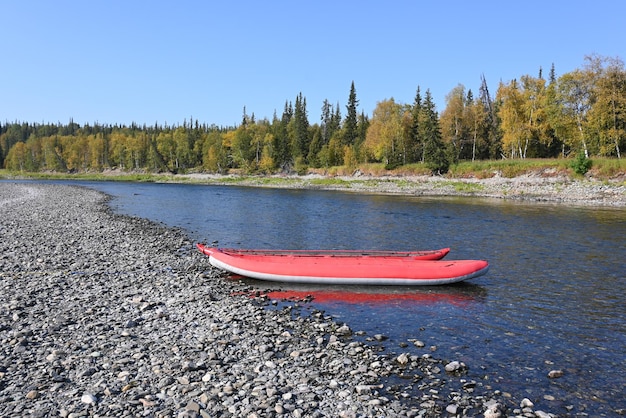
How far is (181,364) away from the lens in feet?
27.8

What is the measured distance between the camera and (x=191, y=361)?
870 centimetres

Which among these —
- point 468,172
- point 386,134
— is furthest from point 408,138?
point 468,172

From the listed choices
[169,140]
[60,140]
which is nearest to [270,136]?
[169,140]

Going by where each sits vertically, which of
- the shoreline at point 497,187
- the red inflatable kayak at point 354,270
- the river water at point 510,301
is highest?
the shoreline at point 497,187

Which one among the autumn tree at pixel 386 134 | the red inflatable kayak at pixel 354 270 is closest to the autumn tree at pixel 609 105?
the autumn tree at pixel 386 134

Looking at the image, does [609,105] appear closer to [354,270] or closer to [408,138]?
[408,138]

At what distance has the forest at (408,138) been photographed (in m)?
66.4

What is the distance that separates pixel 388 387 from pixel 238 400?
2915 millimetres

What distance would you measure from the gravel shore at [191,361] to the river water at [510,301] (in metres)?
0.94

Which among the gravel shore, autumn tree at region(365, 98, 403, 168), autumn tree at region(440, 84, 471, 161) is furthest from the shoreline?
the gravel shore

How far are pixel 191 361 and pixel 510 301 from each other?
10970 mm

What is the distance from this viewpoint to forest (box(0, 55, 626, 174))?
218 feet

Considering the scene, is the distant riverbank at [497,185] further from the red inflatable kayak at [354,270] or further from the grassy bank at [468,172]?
the red inflatable kayak at [354,270]

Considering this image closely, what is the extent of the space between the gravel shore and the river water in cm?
94
